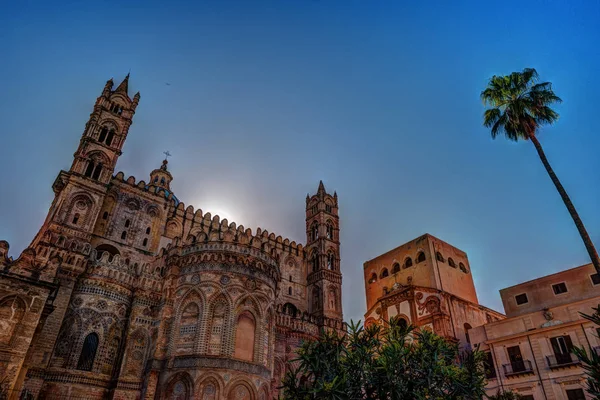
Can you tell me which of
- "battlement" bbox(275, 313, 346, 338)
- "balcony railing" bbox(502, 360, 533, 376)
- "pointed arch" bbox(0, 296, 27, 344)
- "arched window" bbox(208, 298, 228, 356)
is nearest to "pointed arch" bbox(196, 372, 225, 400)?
"arched window" bbox(208, 298, 228, 356)

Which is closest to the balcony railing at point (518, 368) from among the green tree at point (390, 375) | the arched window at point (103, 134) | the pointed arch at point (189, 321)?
the green tree at point (390, 375)

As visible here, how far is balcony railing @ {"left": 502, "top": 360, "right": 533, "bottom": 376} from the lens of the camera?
88.0 feet

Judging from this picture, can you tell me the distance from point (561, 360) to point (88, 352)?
1158 inches

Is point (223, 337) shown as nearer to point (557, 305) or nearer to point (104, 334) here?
point (104, 334)

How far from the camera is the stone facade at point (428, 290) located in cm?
3469

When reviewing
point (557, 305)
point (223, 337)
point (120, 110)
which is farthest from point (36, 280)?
point (557, 305)

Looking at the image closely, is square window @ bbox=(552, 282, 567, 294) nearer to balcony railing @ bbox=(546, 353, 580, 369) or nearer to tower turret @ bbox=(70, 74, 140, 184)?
balcony railing @ bbox=(546, 353, 580, 369)

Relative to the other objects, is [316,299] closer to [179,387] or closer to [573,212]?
[179,387]

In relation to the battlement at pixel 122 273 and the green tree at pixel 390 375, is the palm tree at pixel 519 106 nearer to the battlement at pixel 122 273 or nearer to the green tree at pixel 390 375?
the green tree at pixel 390 375

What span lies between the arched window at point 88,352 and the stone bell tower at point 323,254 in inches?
815

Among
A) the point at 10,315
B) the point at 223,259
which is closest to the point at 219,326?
the point at 223,259

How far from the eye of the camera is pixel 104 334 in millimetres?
A: 23906

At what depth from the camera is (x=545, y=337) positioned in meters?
26.9

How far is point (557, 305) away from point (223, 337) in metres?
24.1
